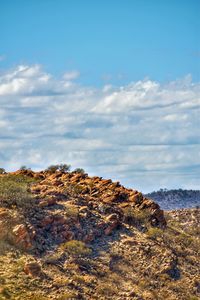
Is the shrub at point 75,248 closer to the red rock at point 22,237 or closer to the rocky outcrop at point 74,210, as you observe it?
the rocky outcrop at point 74,210

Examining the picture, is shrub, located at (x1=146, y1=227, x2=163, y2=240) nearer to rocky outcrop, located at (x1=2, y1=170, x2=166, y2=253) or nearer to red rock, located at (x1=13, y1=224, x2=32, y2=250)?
rocky outcrop, located at (x1=2, y1=170, x2=166, y2=253)

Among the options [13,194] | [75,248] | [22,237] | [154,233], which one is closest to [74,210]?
[13,194]

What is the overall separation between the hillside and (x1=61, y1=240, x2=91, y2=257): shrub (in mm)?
106

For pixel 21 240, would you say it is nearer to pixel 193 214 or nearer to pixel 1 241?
pixel 1 241

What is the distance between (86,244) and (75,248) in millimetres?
3159

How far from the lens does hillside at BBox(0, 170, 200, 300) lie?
68438mm

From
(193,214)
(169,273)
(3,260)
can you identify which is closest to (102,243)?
(169,273)

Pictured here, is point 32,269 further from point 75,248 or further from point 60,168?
point 60,168

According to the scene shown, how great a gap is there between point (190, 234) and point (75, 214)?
1047 inches

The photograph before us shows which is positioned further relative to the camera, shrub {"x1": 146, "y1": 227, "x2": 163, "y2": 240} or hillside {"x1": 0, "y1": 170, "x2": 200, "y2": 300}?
shrub {"x1": 146, "y1": 227, "x2": 163, "y2": 240}

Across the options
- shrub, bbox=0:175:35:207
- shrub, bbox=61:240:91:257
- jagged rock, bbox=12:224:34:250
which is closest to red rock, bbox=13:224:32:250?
jagged rock, bbox=12:224:34:250

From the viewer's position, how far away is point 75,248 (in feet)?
245

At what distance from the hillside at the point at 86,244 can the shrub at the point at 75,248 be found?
11 cm

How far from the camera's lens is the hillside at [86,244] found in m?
68.4
